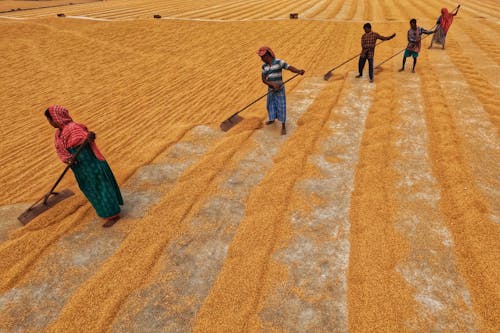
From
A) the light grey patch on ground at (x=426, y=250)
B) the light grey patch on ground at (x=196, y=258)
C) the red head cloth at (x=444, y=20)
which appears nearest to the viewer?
the light grey patch on ground at (x=426, y=250)

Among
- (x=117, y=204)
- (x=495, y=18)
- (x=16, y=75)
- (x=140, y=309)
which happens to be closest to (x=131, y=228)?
(x=117, y=204)

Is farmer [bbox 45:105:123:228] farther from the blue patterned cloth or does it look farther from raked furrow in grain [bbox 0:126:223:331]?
the blue patterned cloth

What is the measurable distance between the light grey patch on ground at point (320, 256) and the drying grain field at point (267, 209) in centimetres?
2

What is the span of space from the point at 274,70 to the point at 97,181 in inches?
131

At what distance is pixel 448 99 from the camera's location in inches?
260

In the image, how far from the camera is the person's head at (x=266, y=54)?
5.03 m

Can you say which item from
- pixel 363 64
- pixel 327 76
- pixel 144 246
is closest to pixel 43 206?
pixel 144 246

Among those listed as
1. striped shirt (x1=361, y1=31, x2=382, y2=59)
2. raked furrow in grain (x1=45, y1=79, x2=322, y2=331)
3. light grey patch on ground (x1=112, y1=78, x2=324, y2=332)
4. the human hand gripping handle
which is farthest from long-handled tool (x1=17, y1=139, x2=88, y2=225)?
striped shirt (x1=361, y1=31, x2=382, y2=59)

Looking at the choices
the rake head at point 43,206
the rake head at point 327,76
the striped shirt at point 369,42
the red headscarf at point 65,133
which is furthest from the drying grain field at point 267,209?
the red headscarf at point 65,133

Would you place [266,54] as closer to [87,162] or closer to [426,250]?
[87,162]

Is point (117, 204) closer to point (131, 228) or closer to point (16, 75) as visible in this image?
point (131, 228)

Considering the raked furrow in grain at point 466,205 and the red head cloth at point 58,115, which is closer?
the raked furrow in grain at point 466,205

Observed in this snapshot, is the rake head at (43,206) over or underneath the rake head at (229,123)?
underneath

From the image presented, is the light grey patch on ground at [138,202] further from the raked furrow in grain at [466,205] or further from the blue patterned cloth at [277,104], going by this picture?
the raked furrow in grain at [466,205]
